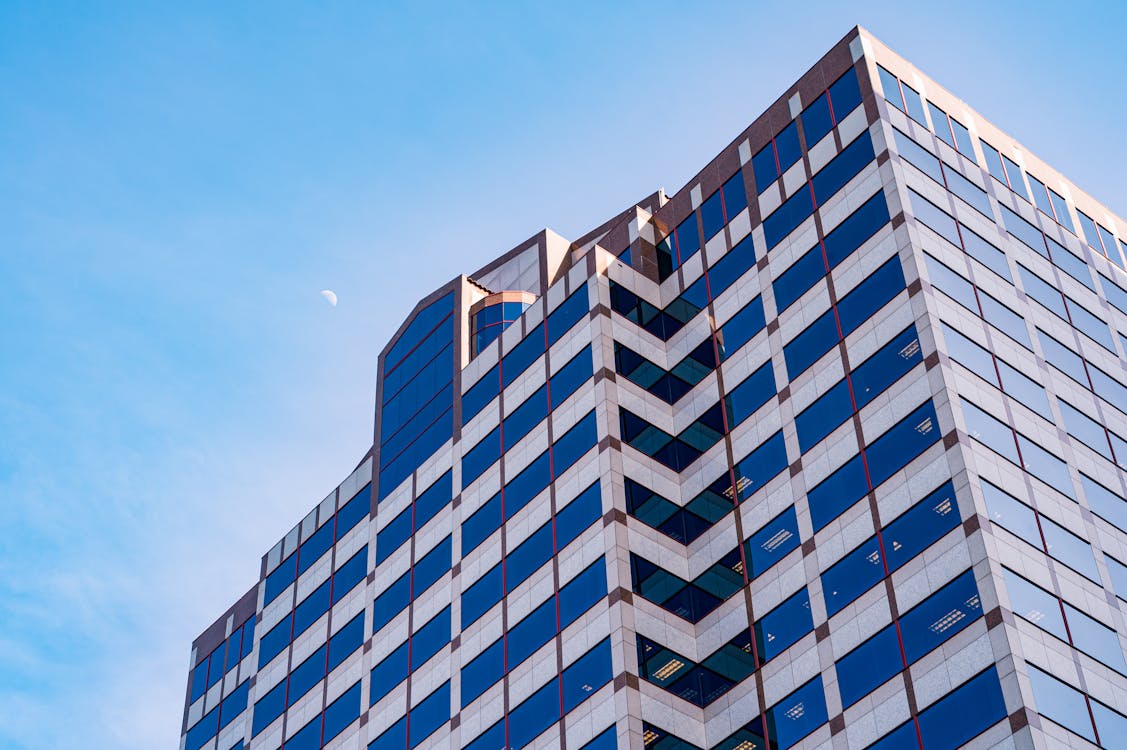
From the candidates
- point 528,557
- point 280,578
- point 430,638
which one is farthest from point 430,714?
point 280,578

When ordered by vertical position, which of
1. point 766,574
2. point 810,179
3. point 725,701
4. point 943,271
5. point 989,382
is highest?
point 810,179

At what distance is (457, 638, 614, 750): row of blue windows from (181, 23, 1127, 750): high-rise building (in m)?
0.17

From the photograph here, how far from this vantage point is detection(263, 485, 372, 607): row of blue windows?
87369mm

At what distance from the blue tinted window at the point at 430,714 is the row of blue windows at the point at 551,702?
346cm

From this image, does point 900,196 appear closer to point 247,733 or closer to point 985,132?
point 985,132

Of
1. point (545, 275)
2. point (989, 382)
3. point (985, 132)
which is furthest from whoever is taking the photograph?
point (545, 275)

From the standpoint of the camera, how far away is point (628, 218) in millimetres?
80875

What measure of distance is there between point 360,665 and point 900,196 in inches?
1427

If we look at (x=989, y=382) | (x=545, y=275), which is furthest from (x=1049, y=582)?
(x=545, y=275)

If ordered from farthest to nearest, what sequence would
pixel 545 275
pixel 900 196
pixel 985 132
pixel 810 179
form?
pixel 545 275 < pixel 985 132 < pixel 810 179 < pixel 900 196

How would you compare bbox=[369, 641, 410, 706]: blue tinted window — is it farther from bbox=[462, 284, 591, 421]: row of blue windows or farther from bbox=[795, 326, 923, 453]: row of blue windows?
bbox=[795, 326, 923, 453]: row of blue windows

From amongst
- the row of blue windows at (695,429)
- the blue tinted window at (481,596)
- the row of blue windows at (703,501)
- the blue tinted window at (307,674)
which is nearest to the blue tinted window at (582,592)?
the row of blue windows at (703,501)

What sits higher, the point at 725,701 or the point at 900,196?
the point at 900,196

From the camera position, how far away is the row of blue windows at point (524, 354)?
76.2 m
